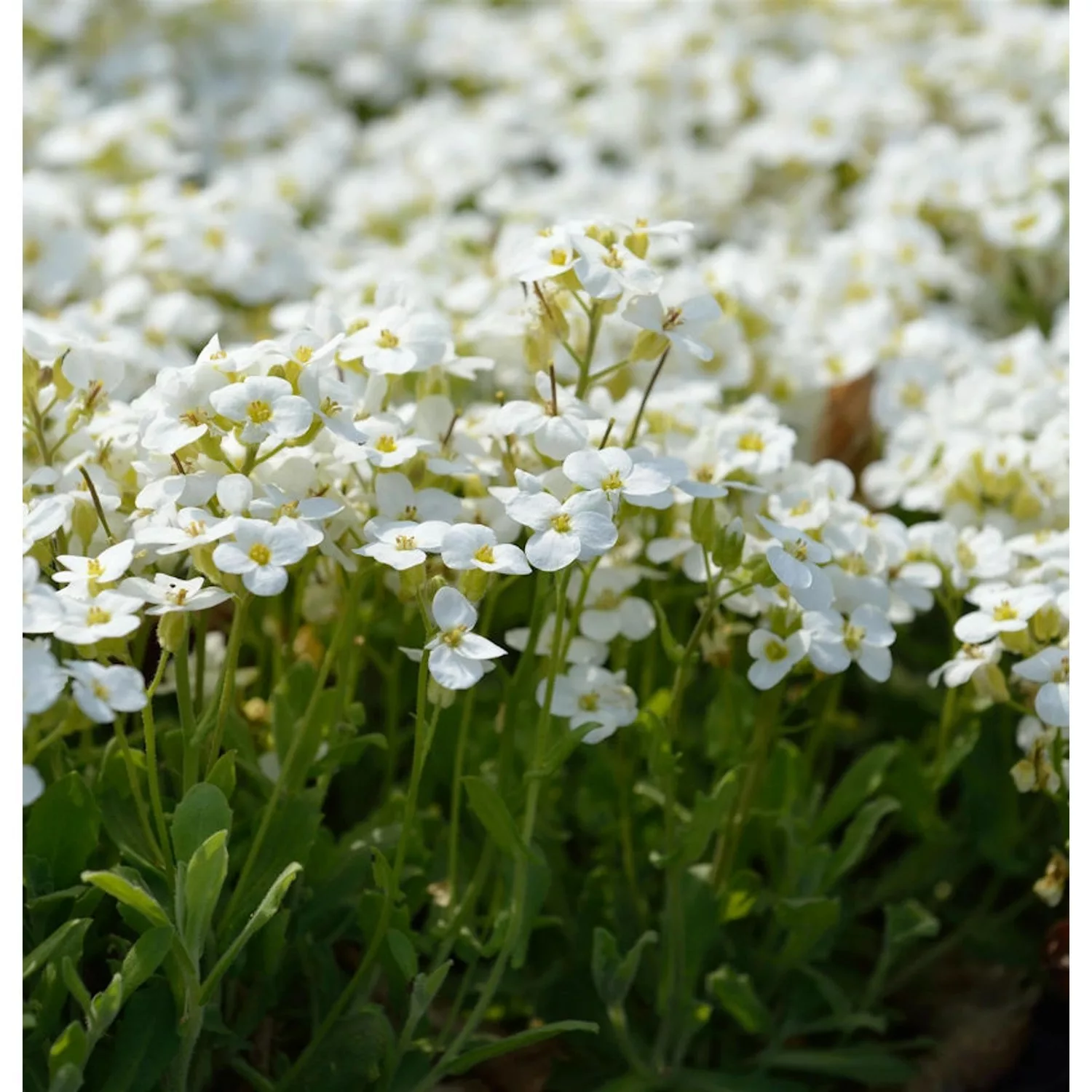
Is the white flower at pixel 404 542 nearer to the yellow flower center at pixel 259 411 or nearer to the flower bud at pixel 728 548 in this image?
the yellow flower center at pixel 259 411

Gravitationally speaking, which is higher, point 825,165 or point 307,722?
point 825,165

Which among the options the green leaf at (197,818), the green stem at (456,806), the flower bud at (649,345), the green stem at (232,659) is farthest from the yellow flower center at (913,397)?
the green leaf at (197,818)

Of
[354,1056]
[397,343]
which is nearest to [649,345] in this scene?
[397,343]

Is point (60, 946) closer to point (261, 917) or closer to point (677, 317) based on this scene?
point (261, 917)

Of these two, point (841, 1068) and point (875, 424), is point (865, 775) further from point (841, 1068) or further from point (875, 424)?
point (875, 424)

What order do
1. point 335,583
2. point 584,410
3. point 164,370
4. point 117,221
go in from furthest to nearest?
point 117,221, point 335,583, point 584,410, point 164,370

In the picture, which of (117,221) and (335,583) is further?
(117,221)
